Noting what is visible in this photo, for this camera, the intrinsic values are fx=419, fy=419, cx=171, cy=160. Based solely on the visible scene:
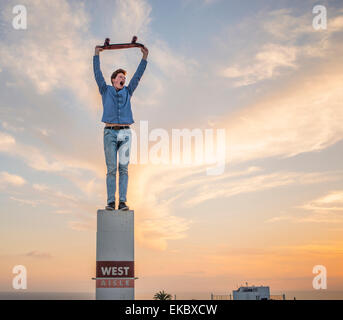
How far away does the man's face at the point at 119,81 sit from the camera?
559 inches

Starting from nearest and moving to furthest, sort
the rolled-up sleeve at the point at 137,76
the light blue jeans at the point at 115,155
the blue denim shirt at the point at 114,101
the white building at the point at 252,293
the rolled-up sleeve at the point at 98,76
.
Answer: the light blue jeans at the point at 115,155
the blue denim shirt at the point at 114,101
the rolled-up sleeve at the point at 98,76
the rolled-up sleeve at the point at 137,76
the white building at the point at 252,293

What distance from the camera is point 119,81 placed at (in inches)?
559

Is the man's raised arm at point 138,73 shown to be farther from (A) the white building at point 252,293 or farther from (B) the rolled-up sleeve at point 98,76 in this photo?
(A) the white building at point 252,293

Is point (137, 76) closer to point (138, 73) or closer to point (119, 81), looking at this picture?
point (138, 73)

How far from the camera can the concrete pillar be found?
12.2 m

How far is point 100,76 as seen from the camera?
14.2 meters

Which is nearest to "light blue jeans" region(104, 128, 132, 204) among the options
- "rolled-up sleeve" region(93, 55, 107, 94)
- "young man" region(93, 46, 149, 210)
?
"young man" region(93, 46, 149, 210)

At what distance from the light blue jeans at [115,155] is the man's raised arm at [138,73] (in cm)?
160

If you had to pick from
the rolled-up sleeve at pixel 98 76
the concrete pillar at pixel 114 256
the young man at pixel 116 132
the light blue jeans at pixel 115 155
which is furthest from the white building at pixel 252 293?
the rolled-up sleeve at pixel 98 76

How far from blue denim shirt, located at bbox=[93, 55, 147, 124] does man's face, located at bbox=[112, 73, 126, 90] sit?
0.40 feet
